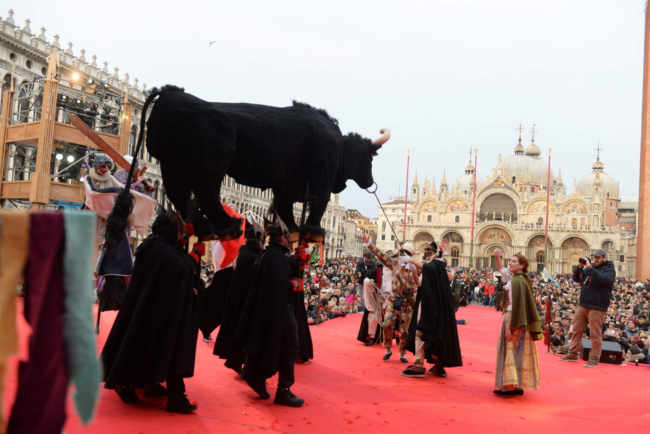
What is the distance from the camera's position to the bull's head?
16.9 ft

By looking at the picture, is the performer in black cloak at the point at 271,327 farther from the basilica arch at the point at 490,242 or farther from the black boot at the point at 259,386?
the basilica arch at the point at 490,242

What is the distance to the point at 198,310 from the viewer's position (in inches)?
149

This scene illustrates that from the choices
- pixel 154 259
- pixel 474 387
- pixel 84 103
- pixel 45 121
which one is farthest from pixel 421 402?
pixel 84 103

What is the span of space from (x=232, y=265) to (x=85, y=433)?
128 inches

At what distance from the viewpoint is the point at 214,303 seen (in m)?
6.01

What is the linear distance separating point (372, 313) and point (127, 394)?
205 inches

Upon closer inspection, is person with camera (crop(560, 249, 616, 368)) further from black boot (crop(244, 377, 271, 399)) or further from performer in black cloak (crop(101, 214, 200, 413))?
performer in black cloak (crop(101, 214, 200, 413))

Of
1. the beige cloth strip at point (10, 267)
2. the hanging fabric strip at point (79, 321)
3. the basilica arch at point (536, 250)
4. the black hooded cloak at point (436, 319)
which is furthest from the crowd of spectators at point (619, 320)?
the basilica arch at point (536, 250)

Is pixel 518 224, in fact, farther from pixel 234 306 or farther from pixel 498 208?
pixel 234 306

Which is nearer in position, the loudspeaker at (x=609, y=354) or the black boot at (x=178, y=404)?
the black boot at (x=178, y=404)

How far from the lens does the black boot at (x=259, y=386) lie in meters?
4.13

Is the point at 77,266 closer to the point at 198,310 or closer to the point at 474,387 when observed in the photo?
the point at 198,310

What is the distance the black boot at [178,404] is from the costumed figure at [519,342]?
11.2ft

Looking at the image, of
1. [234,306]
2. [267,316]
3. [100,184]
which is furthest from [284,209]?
[100,184]
